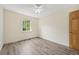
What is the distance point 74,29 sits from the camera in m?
3.63

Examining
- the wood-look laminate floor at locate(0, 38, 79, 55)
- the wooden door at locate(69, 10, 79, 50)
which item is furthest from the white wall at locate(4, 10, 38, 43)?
the wooden door at locate(69, 10, 79, 50)

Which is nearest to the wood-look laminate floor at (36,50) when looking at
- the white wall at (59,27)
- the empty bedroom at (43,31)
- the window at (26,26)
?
the empty bedroom at (43,31)

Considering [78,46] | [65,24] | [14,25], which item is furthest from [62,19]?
[14,25]

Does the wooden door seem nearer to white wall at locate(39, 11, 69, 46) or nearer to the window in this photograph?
white wall at locate(39, 11, 69, 46)

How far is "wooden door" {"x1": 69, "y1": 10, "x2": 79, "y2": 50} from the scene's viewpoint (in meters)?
3.48

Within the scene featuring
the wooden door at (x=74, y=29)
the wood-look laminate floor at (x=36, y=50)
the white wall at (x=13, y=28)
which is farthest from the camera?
the white wall at (x=13, y=28)

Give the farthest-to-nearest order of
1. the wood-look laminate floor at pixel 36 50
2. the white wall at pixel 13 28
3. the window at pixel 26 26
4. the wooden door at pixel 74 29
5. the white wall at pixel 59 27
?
the window at pixel 26 26 < the white wall at pixel 13 28 < the white wall at pixel 59 27 < the wooden door at pixel 74 29 < the wood-look laminate floor at pixel 36 50

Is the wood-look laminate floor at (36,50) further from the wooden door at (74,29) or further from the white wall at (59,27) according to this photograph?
the white wall at (59,27)

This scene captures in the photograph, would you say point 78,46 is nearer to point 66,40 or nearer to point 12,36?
point 66,40

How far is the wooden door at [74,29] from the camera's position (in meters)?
3.48

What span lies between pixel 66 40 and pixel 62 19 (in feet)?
2.89

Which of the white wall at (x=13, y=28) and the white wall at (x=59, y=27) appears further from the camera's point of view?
the white wall at (x=13, y=28)

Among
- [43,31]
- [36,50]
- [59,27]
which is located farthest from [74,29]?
[43,31]

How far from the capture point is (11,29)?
183 inches
